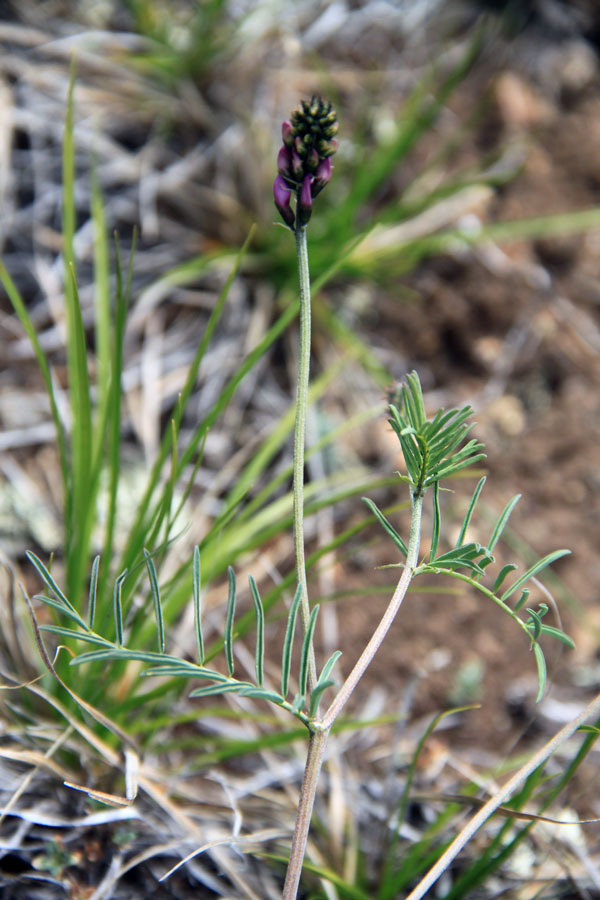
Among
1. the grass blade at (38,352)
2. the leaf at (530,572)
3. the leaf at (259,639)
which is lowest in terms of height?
the leaf at (259,639)

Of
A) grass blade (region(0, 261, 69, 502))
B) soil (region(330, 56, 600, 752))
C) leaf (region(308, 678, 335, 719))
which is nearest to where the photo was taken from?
leaf (region(308, 678, 335, 719))

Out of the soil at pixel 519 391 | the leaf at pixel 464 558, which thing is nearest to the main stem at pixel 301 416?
the leaf at pixel 464 558

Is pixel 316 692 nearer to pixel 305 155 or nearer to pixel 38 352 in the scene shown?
pixel 305 155

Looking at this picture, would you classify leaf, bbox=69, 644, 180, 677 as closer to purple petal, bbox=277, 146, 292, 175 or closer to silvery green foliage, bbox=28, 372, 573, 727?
silvery green foliage, bbox=28, 372, 573, 727

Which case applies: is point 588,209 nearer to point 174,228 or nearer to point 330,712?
point 174,228

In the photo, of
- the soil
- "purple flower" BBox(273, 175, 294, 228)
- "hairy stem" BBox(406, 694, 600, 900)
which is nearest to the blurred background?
the soil

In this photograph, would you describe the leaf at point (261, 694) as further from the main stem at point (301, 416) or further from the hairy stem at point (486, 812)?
the hairy stem at point (486, 812)

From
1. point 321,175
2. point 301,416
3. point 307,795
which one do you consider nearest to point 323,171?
point 321,175
